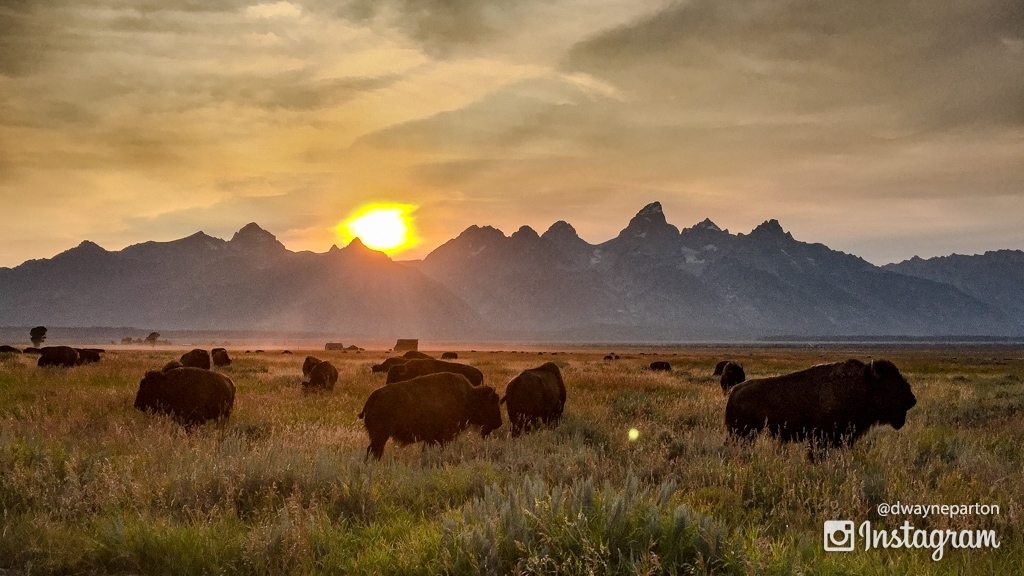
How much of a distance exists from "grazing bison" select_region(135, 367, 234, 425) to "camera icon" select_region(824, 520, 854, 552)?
13197mm

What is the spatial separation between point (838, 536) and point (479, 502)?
363cm

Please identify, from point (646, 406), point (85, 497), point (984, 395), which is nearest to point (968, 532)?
point (85, 497)

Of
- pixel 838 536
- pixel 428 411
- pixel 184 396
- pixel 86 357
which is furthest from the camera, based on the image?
pixel 86 357

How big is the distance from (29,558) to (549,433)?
30.4ft

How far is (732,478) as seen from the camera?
8.10 meters

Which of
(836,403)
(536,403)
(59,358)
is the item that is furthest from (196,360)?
(836,403)

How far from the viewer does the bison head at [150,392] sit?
13.7m

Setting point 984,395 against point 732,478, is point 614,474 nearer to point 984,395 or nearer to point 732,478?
point 732,478

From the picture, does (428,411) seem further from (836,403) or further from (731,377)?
(731,377)

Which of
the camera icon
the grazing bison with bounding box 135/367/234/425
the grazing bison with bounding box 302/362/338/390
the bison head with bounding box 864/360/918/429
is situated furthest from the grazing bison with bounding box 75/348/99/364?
the camera icon

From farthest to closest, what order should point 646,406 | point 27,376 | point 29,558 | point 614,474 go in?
point 27,376
point 646,406
point 614,474
point 29,558

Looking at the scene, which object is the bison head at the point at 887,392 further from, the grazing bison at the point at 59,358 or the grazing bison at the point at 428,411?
the grazing bison at the point at 59,358

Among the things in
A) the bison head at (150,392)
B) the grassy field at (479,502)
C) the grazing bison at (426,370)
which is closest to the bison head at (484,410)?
the grassy field at (479,502)

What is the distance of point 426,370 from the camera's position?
20.0 m
